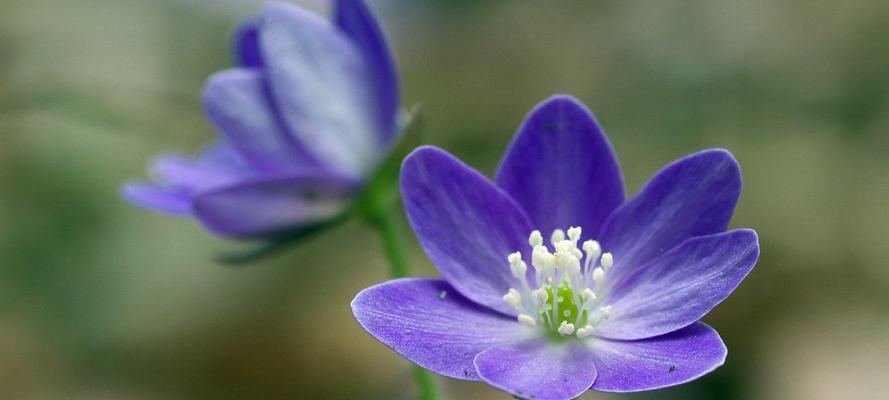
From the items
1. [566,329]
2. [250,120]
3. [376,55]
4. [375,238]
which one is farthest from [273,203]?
[375,238]

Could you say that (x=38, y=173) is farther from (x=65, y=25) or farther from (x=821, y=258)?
(x=821, y=258)

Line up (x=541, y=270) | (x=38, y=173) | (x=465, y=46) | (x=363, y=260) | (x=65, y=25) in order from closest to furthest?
→ (x=541, y=270) < (x=38, y=173) < (x=363, y=260) < (x=65, y=25) < (x=465, y=46)

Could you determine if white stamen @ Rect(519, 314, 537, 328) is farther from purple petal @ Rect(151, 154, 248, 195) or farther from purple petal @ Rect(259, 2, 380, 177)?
purple petal @ Rect(151, 154, 248, 195)

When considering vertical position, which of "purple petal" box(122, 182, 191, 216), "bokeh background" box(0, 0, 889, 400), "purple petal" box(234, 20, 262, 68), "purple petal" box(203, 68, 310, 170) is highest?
"purple petal" box(234, 20, 262, 68)

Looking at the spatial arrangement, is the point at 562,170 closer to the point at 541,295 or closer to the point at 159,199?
the point at 541,295

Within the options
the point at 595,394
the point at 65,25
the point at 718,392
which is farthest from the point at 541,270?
the point at 65,25

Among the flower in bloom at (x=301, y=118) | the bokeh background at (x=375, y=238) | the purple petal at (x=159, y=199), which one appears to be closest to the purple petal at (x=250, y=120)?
the flower in bloom at (x=301, y=118)

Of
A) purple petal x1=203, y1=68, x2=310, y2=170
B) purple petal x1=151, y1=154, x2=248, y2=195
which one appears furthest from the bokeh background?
purple petal x1=203, y1=68, x2=310, y2=170

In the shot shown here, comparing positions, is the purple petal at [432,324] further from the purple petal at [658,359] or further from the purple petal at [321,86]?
the purple petal at [321,86]
